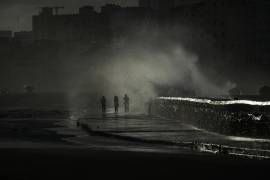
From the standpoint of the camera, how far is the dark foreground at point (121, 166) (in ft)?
58.9

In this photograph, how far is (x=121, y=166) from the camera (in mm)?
20125

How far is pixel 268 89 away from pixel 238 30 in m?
120

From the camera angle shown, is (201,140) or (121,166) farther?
(201,140)

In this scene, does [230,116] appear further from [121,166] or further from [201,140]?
[121,166]

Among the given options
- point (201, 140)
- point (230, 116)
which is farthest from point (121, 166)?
point (230, 116)

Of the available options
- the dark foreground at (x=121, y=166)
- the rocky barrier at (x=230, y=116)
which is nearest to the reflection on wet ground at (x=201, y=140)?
the rocky barrier at (x=230, y=116)

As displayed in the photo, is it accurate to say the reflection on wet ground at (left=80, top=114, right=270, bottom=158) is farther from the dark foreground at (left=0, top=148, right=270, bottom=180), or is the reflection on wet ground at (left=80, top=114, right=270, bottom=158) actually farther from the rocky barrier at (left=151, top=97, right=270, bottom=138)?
the dark foreground at (left=0, top=148, right=270, bottom=180)

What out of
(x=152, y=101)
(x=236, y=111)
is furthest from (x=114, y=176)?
(x=152, y=101)

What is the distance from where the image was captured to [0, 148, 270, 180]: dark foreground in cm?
1794

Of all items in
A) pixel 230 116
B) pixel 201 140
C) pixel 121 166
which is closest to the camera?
pixel 121 166

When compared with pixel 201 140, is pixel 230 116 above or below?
above

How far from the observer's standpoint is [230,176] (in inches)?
695

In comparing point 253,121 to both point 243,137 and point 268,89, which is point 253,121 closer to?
point 243,137

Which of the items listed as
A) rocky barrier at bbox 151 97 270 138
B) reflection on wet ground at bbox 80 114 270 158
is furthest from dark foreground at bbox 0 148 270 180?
rocky barrier at bbox 151 97 270 138
